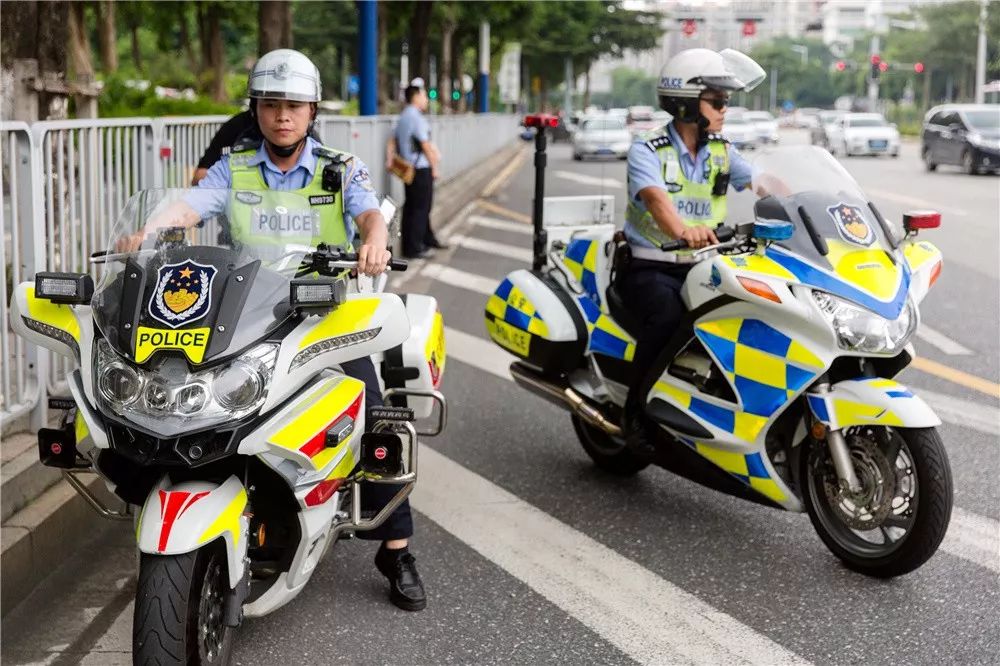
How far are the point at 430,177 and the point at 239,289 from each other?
36.3 feet

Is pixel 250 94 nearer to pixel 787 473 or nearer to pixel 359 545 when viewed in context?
pixel 359 545

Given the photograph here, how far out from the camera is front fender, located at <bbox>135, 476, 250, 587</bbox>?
131 inches

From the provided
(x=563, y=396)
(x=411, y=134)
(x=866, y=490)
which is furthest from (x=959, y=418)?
(x=411, y=134)

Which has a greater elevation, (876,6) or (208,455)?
(876,6)

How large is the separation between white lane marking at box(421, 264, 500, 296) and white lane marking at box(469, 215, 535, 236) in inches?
150

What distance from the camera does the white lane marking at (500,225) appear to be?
1756 centimetres

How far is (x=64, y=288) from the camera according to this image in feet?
11.8

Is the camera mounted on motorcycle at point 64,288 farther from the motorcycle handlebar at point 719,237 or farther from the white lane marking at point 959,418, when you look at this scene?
the white lane marking at point 959,418

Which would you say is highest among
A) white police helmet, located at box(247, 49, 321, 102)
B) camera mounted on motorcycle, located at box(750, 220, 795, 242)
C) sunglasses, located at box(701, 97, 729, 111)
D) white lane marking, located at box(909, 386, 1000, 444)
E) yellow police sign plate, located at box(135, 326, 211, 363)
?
white police helmet, located at box(247, 49, 321, 102)

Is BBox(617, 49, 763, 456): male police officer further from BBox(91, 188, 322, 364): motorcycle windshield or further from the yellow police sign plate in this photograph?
the yellow police sign plate

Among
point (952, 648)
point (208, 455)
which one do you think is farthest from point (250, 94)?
point (952, 648)

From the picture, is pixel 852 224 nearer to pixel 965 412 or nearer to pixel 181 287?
pixel 181 287

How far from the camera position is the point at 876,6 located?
99.8 meters

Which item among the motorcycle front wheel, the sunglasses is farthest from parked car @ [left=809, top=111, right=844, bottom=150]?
the motorcycle front wheel
